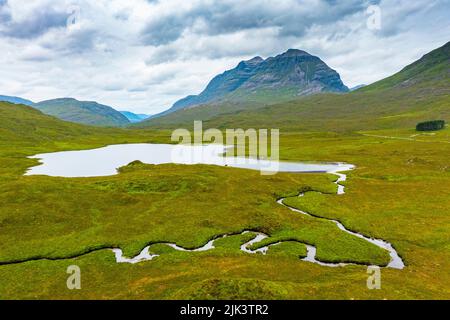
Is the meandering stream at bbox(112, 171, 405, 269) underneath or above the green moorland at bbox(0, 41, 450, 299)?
underneath

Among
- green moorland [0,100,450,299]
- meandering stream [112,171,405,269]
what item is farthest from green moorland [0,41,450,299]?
meandering stream [112,171,405,269]

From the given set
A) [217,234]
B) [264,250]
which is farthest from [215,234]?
[264,250]

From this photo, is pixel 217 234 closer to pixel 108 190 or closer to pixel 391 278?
pixel 391 278

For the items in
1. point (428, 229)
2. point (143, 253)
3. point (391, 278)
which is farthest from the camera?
point (428, 229)

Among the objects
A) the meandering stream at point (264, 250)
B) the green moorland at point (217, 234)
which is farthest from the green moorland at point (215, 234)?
the meandering stream at point (264, 250)

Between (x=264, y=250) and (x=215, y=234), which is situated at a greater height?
(x=215, y=234)

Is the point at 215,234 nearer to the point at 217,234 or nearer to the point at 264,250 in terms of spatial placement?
the point at 217,234

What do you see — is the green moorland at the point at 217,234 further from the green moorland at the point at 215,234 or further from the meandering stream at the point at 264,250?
the meandering stream at the point at 264,250

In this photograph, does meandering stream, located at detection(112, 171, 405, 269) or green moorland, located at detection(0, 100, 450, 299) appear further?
meandering stream, located at detection(112, 171, 405, 269)

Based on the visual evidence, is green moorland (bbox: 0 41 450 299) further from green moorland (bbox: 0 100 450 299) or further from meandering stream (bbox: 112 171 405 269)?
meandering stream (bbox: 112 171 405 269)
